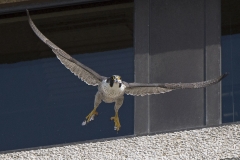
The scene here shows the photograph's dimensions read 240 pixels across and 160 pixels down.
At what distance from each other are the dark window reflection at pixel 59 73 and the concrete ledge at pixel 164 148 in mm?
460

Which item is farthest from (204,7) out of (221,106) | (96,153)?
(96,153)

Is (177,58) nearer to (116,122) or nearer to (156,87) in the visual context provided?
(156,87)

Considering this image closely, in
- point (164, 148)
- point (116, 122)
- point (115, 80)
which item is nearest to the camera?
point (164, 148)

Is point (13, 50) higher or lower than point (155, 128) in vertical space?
higher

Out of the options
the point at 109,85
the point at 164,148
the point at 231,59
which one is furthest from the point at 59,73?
the point at 231,59

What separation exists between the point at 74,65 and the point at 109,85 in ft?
1.60

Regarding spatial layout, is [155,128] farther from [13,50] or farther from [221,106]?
[13,50]

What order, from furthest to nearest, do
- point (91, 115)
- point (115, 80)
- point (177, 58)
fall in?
point (177, 58)
point (91, 115)
point (115, 80)

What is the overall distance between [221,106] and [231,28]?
3.01 feet

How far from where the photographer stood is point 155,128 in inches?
487

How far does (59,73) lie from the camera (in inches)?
512

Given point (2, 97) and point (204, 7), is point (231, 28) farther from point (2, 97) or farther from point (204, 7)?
point (2, 97)

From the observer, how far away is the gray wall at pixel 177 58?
12.4 m

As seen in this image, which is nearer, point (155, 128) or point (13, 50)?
point (155, 128)
